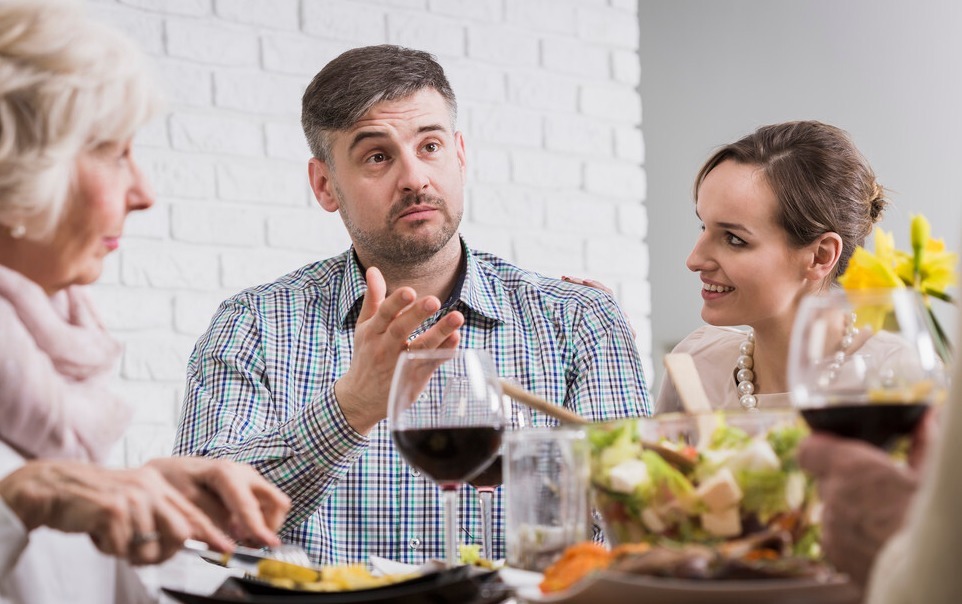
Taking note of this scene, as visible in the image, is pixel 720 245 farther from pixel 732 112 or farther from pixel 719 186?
pixel 732 112

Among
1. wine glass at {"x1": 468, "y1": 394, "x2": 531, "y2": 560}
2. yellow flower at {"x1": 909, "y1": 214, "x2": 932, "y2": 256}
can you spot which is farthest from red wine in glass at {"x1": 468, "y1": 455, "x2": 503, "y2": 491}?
yellow flower at {"x1": 909, "y1": 214, "x2": 932, "y2": 256}

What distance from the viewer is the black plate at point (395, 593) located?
2.95 feet

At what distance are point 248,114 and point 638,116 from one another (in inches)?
47.4

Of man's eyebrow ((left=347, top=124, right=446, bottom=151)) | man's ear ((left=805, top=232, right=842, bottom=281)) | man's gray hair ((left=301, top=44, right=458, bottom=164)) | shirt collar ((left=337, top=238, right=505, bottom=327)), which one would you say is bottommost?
shirt collar ((left=337, top=238, right=505, bottom=327))

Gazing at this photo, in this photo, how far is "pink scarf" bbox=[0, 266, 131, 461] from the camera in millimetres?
1180

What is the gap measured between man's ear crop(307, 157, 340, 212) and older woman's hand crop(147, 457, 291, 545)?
1522mm

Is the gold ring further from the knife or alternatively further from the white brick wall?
the white brick wall

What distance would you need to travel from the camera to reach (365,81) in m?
2.46

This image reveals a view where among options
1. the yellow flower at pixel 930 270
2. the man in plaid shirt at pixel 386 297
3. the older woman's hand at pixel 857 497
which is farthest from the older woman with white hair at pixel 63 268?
the man in plaid shirt at pixel 386 297

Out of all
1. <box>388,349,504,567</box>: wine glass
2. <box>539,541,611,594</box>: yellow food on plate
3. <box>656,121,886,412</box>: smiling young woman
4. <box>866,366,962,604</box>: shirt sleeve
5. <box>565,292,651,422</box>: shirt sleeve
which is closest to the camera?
<box>866,366,962,604</box>: shirt sleeve

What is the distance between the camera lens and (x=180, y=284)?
270cm

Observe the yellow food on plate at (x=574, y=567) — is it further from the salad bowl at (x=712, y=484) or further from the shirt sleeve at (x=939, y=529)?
the shirt sleeve at (x=939, y=529)

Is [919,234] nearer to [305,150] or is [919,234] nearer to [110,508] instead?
[110,508]

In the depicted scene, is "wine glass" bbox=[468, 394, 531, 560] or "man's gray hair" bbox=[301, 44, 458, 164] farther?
"man's gray hair" bbox=[301, 44, 458, 164]
